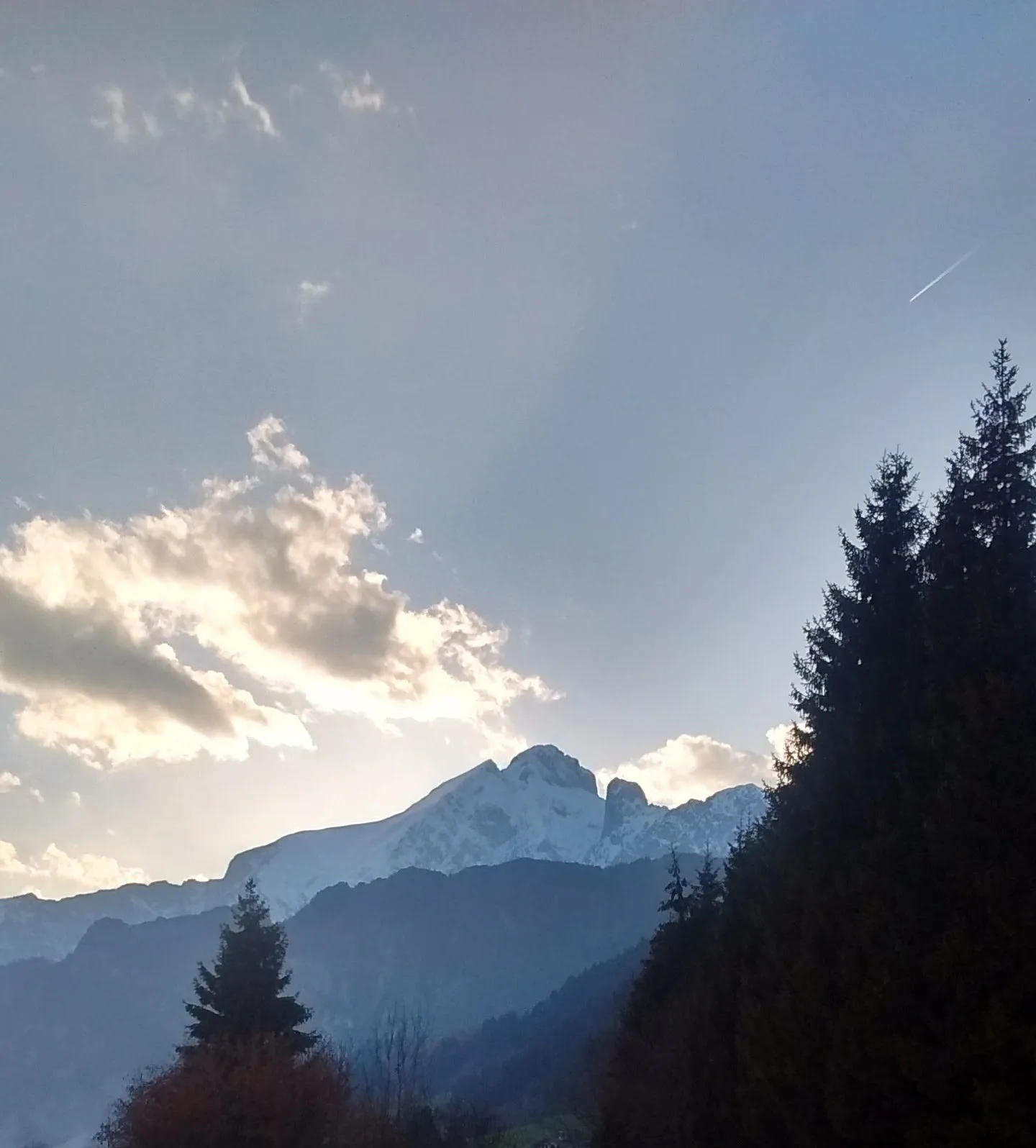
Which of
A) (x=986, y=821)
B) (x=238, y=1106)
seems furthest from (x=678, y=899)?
(x=986, y=821)

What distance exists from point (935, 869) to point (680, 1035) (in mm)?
13946

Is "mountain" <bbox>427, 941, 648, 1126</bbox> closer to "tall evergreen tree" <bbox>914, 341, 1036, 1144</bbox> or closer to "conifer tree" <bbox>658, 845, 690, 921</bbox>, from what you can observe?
"conifer tree" <bbox>658, 845, 690, 921</bbox>

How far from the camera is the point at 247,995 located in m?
34.5

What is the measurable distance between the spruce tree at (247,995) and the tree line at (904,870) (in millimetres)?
17675

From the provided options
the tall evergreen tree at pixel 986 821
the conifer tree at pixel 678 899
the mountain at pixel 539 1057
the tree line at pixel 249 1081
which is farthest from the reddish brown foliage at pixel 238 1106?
the mountain at pixel 539 1057

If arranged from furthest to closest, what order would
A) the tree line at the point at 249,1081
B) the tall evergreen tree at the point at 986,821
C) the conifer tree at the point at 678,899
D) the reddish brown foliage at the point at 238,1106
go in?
1. the conifer tree at the point at 678,899
2. the tree line at the point at 249,1081
3. the reddish brown foliage at the point at 238,1106
4. the tall evergreen tree at the point at 986,821

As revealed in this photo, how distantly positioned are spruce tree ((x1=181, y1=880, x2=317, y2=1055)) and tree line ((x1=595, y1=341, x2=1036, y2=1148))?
58.0 feet

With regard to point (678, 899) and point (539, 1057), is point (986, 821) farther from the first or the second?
point (539, 1057)

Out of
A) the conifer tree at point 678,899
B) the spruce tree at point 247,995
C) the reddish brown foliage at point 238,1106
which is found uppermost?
the conifer tree at point 678,899

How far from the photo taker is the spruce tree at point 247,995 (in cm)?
3378

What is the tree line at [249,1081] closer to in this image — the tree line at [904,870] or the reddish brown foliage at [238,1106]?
the reddish brown foliage at [238,1106]

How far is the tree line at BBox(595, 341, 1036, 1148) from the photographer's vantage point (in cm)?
1303

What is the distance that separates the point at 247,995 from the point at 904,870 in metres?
27.4

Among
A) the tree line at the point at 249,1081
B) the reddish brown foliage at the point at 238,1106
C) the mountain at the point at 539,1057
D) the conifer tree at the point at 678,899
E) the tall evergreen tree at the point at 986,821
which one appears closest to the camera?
the tall evergreen tree at the point at 986,821
